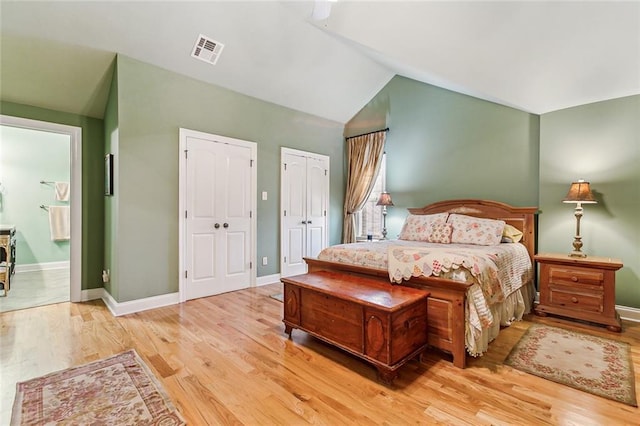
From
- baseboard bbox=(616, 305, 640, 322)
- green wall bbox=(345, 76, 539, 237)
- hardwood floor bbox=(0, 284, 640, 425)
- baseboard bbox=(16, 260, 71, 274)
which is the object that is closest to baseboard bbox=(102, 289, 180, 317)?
hardwood floor bbox=(0, 284, 640, 425)

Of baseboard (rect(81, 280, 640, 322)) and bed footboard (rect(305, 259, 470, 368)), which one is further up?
bed footboard (rect(305, 259, 470, 368))

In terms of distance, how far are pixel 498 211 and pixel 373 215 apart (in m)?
2.04

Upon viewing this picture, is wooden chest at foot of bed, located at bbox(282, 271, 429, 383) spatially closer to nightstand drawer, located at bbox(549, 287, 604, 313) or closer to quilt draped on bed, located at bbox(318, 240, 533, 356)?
quilt draped on bed, located at bbox(318, 240, 533, 356)

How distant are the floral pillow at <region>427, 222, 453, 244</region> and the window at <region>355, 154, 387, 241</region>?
1493 millimetres

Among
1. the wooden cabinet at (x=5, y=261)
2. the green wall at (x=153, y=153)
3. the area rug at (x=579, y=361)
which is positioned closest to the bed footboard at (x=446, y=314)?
the area rug at (x=579, y=361)

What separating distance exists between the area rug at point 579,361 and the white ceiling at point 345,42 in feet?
8.06

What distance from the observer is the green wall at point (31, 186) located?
5391mm

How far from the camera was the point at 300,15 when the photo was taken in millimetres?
3510

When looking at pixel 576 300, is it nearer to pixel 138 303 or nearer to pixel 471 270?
pixel 471 270

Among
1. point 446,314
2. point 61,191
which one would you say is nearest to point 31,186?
point 61,191

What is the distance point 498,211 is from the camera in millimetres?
3902

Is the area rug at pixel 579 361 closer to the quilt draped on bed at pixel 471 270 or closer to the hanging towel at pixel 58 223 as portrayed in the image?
the quilt draped on bed at pixel 471 270

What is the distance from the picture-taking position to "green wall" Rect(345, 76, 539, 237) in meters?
3.83

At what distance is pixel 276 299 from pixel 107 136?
2.92 meters
